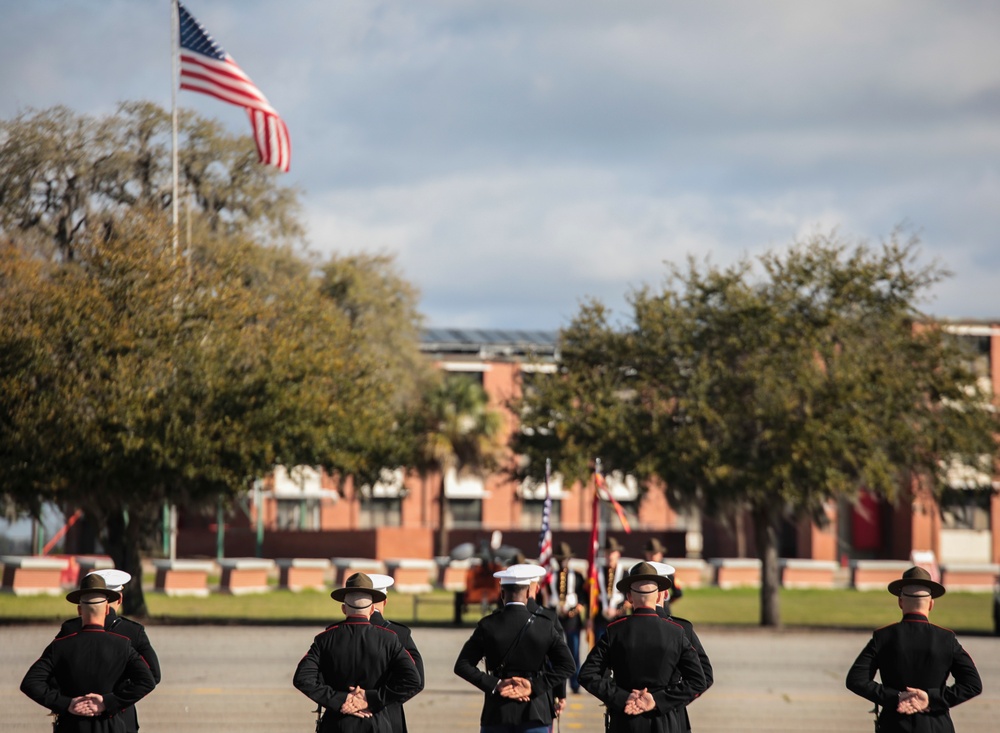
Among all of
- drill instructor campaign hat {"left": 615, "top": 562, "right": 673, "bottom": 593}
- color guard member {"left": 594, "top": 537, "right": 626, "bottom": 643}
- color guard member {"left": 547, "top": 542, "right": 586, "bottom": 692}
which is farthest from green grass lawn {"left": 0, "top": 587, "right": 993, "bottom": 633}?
drill instructor campaign hat {"left": 615, "top": 562, "right": 673, "bottom": 593}

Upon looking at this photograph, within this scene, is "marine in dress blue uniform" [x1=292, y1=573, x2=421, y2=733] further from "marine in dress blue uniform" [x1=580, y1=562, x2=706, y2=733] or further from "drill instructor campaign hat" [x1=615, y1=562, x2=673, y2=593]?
"drill instructor campaign hat" [x1=615, y1=562, x2=673, y2=593]

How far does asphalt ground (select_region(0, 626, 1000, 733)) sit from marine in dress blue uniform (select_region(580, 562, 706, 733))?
599 cm

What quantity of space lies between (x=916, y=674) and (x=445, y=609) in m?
28.6

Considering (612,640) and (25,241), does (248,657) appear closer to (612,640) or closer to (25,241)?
(612,640)

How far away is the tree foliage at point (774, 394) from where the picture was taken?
28172 mm

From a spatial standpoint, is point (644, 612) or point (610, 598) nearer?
point (644, 612)

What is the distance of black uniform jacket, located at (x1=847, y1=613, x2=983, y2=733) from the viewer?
8.23 metres

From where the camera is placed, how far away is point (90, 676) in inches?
Result: 323

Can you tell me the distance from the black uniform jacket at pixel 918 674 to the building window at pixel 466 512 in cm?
6376

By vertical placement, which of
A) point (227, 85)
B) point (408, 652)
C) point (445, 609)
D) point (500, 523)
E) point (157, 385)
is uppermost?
point (227, 85)

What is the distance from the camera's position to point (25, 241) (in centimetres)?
3778

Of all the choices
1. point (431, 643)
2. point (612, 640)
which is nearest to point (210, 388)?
point (431, 643)

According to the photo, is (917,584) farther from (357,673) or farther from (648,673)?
(357,673)

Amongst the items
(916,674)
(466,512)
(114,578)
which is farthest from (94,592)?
(466,512)
